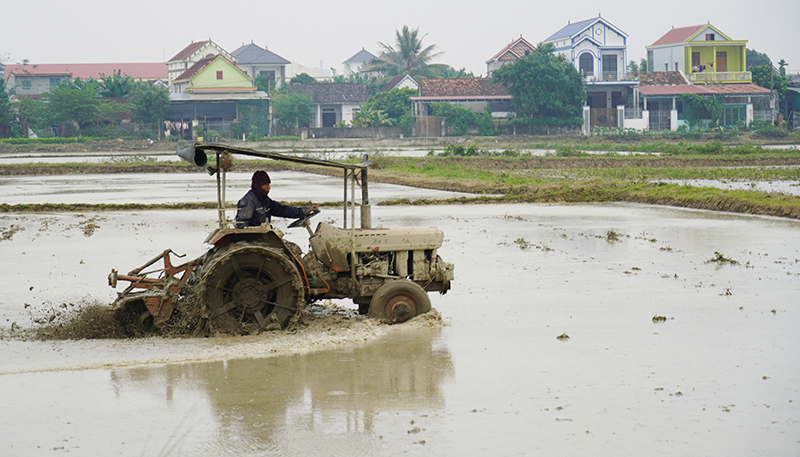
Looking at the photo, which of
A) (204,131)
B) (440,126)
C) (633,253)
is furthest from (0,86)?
(633,253)

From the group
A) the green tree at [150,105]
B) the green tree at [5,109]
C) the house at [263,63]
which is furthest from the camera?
the house at [263,63]

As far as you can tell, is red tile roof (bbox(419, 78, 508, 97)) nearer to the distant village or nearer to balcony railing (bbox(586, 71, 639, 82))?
the distant village

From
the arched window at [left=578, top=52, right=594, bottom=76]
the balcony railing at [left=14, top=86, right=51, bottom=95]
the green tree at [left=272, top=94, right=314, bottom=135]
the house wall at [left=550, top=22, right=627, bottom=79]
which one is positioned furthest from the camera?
the balcony railing at [left=14, top=86, right=51, bottom=95]

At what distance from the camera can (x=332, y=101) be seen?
69.1 meters

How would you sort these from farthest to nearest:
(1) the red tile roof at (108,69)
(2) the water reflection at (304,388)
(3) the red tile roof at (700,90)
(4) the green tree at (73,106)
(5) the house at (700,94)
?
1. (1) the red tile roof at (108,69)
2. (3) the red tile roof at (700,90)
3. (5) the house at (700,94)
4. (4) the green tree at (73,106)
5. (2) the water reflection at (304,388)

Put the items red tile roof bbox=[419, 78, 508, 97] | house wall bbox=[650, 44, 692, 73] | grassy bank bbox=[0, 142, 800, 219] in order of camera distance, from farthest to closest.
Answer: house wall bbox=[650, 44, 692, 73] < red tile roof bbox=[419, 78, 508, 97] < grassy bank bbox=[0, 142, 800, 219]

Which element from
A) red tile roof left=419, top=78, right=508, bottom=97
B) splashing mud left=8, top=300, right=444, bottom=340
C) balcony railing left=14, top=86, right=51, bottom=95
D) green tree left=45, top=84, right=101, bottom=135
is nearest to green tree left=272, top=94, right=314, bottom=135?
red tile roof left=419, top=78, right=508, bottom=97

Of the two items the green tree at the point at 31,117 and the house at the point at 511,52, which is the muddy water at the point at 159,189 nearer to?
the green tree at the point at 31,117

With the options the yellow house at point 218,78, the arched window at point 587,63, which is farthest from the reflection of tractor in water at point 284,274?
the arched window at point 587,63

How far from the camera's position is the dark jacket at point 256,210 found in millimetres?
7551

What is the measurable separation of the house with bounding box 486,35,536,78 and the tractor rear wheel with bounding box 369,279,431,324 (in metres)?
69.8

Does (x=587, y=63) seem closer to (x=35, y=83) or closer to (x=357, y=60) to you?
(x=35, y=83)

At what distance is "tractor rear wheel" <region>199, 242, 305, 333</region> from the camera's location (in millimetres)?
7371

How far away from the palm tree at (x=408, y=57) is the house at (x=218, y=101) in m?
16.8
